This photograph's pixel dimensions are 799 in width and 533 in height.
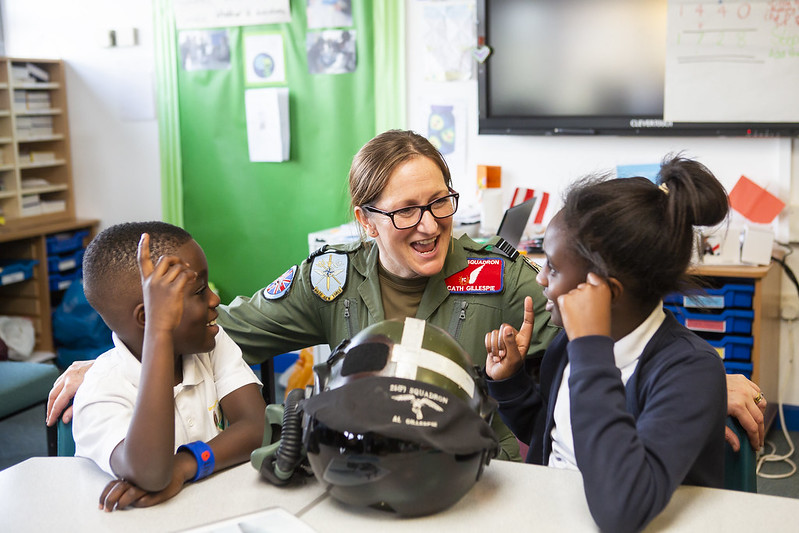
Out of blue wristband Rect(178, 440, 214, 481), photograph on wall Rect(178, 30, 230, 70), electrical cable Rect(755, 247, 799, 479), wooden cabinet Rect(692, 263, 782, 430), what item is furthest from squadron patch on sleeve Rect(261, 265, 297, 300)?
photograph on wall Rect(178, 30, 230, 70)

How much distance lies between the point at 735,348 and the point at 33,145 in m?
3.68

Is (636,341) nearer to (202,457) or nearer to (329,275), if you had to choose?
(202,457)

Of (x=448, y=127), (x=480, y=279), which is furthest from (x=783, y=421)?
(x=480, y=279)

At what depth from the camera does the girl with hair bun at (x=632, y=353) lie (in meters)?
1.04

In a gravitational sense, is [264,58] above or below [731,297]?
above

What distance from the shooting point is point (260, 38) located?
3873mm

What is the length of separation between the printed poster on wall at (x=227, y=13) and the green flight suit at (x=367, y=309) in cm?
223

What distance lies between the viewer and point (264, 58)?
3885 millimetres

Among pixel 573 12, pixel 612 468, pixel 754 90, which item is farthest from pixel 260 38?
pixel 612 468

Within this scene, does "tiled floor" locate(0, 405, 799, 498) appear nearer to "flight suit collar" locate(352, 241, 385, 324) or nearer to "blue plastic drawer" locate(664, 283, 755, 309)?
"blue plastic drawer" locate(664, 283, 755, 309)

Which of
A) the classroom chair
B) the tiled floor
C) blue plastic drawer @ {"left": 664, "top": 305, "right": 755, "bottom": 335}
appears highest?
the classroom chair

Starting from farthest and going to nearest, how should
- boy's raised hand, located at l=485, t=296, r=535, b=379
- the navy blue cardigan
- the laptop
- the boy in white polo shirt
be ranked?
the laptop → boy's raised hand, located at l=485, t=296, r=535, b=379 → the boy in white polo shirt → the navy blue cardigan

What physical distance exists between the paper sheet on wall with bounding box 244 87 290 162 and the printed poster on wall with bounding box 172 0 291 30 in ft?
1.05

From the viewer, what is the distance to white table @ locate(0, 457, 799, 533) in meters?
1.04
